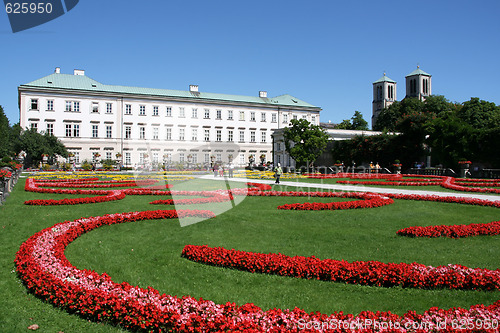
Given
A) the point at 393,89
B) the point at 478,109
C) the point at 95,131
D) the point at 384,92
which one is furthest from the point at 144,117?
the point at 393,89

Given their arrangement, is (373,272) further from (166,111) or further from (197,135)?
(197,135)

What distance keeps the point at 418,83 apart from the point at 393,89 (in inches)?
369

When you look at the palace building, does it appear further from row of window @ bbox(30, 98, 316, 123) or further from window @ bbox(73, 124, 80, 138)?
window @ bbox(73, 124, 80, 138)

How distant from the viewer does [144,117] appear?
197 ft

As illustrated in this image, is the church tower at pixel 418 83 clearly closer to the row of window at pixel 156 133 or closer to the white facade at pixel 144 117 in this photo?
the white facade at pixel 144 117

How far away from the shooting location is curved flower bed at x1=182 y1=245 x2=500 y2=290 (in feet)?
15.2

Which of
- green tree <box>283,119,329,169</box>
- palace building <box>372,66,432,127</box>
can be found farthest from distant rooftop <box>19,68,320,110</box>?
palace building <box>372,66,432,127</box>

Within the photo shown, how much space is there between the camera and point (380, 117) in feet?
232

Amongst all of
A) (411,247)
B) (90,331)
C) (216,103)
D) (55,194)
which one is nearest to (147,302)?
(90,331)

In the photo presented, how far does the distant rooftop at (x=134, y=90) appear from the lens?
54.1 metres

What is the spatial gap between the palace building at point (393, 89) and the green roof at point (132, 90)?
35864 millimetres

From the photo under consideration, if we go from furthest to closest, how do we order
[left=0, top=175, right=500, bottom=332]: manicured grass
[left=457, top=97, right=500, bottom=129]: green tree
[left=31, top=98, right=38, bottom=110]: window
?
[left=31, top=98, right=38, bottom=110]: window
[left=457, top=97, right=500, bottom=129]: green tree
[left=0, top=175, right=500, bottom=332]: manicured grass

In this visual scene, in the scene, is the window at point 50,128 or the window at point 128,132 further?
the window at point 128,132

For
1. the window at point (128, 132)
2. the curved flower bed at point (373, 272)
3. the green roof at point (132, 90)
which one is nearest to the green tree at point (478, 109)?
the green roof at point (132, 90)
